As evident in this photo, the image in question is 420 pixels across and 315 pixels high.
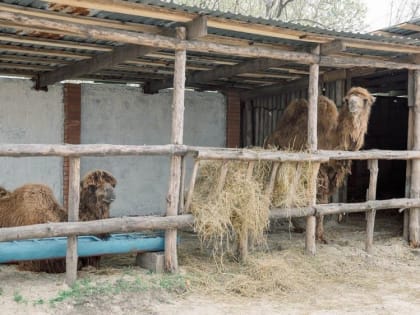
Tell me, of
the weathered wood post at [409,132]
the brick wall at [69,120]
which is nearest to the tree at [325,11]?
the brick wall at [69,120]

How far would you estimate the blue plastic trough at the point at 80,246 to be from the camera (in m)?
6.47

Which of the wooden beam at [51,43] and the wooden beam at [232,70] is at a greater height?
the wooden beam at [51,43]

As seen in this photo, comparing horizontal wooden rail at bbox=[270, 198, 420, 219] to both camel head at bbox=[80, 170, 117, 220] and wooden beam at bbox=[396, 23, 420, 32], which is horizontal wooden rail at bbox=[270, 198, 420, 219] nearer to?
camel head at bbox=[80, 170, 117, 220]

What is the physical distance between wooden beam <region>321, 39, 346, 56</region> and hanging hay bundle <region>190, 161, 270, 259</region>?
2.18 m

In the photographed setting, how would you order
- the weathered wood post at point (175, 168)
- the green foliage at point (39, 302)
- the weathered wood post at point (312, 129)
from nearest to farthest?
1. the green foliage at point (39, 302)
2. the weathered wood post at point (175, 168)
3. the weathered wood post at point (312, 129)

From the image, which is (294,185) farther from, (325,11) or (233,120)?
(325,11)

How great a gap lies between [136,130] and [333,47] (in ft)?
18.3

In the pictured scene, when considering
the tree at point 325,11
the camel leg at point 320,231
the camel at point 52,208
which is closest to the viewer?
the camel at point 52,208

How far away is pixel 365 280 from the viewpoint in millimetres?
7656

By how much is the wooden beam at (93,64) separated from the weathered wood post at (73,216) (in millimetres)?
1959

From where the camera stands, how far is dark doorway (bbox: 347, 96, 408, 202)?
15289 mm

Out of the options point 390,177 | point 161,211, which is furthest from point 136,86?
point 390,177

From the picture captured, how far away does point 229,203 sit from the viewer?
747cm

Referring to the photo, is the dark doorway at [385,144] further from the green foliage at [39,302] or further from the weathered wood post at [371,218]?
the green foliage at [39,302]
